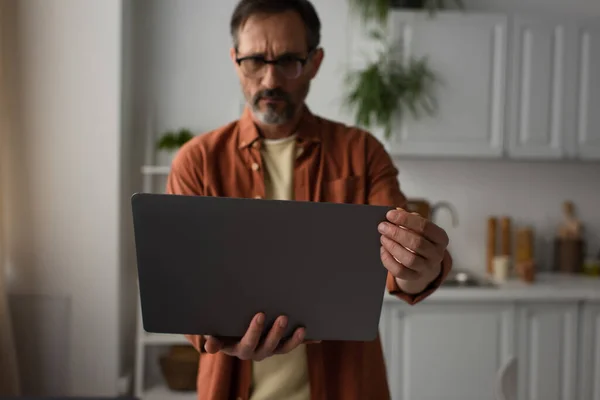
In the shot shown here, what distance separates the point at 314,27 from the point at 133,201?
67cm

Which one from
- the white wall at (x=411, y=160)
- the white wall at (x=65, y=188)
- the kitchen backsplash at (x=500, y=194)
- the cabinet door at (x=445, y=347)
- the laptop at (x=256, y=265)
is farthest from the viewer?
the kitchen backsplash at (x=500, y=194)

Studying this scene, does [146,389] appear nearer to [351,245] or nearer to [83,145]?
[83,145]

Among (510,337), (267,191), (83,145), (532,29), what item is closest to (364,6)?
(532,29)

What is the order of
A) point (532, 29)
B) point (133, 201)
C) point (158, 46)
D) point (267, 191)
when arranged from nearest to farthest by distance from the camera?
point (133, 201) → point (267, 191) → point (532, 29) → point (158, 46)

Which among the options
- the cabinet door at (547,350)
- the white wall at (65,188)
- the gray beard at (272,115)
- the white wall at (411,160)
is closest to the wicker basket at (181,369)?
the white wall at (65,188)

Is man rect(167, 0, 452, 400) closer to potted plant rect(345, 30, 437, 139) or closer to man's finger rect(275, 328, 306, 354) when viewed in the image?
man's finger rect(275, 328, 306, 354)

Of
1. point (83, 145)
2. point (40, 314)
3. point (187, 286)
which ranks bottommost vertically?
point (40, 314)

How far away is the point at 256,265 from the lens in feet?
3.38

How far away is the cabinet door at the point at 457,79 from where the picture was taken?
3068 millimetres

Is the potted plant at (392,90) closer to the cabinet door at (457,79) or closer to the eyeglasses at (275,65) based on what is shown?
the cabinet door at (457,79)

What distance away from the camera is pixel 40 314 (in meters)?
2.85

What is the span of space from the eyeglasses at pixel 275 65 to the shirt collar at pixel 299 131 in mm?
112

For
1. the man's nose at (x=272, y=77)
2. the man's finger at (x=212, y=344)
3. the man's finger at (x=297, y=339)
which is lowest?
the man's finger at (x=212, y=344)

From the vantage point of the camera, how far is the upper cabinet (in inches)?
121
